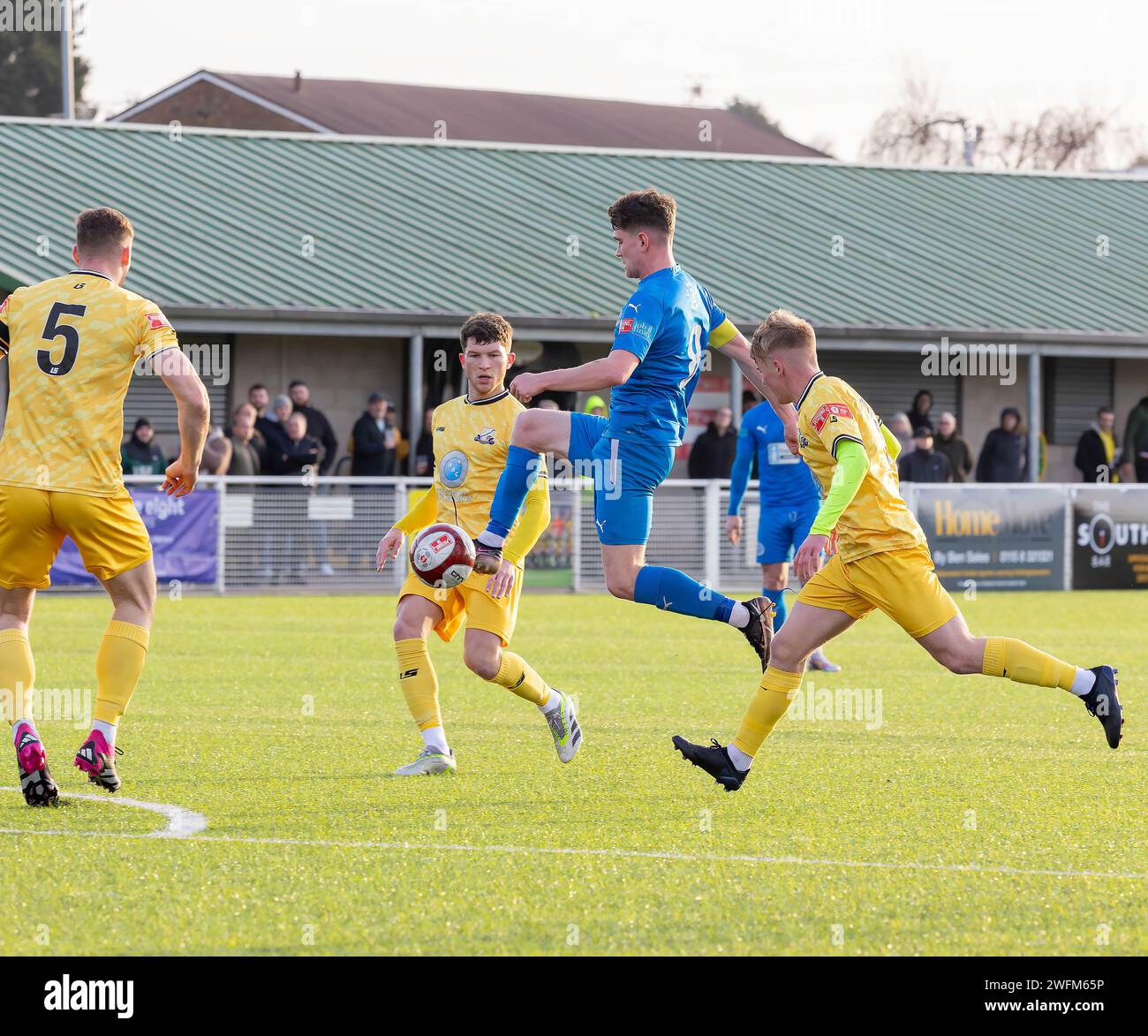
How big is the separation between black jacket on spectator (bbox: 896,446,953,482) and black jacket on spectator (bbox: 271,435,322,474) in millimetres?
7107

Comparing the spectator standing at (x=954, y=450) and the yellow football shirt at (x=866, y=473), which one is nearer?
the yellow football shirt at (x=866, y=473)

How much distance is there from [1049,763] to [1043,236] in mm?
23027

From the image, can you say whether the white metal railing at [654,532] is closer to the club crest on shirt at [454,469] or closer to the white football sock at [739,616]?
the club crest on shirt at [454,469]

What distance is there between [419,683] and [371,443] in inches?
529

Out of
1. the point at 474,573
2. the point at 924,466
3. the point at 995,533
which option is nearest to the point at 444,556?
the point at 474,573

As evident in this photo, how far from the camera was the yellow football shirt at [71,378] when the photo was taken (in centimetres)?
660

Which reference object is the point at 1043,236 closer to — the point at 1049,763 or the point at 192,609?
the point at 192,609

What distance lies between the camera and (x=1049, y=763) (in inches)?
317

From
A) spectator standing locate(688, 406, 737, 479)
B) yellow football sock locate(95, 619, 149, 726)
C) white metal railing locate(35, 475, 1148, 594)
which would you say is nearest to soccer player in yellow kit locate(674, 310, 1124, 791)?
yellow football sock locate(95, 619, 149, 726)

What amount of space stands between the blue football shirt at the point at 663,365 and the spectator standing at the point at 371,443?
13523 millimetres

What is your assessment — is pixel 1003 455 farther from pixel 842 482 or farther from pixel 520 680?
pixel 842 482

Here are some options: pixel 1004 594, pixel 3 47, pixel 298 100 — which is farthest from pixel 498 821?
pixel 3 47

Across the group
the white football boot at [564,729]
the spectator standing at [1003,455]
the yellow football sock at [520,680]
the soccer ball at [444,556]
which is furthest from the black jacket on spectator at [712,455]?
the soccer ball at [444,556]

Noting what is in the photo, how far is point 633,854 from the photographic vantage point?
5852mm
